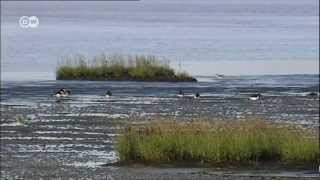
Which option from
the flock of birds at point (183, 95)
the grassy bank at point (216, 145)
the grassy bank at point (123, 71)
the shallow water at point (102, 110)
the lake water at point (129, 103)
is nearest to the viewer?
the lake water at point (129, 103)

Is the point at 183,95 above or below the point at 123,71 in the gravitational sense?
below

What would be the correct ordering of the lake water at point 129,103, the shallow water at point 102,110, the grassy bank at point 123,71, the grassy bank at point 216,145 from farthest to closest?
the grassy bank at point 123,71
the shallow water at point 102,110
the grassy bank at point 216,145
the lake water at point 129,103

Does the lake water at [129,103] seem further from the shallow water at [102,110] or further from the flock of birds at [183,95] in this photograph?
the flock of birds at [183,95]

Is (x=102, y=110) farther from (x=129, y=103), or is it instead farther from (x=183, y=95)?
(x=183, y=95)

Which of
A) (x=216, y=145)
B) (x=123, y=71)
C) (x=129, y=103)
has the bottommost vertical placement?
(x=216, y=145)

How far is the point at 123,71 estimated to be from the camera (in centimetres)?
5341

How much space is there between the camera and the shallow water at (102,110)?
2248 centimetres

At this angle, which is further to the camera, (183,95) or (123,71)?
(123,71)

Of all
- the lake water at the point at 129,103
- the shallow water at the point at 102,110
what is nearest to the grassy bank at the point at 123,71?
the lake water at the point at 129,103

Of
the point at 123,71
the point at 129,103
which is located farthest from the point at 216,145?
the point at 123,71

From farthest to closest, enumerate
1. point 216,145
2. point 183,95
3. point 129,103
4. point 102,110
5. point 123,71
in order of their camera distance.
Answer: point 123,71 → point 183,95 → point 129,103 → point 102,110 → point 216,145

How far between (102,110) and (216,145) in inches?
610

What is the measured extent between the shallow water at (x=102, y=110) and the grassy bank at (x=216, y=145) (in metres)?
0.89

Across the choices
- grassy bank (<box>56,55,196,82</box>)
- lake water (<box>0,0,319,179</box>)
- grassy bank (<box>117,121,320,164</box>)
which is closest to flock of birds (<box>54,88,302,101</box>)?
lake water (<box>0,0,319,179</box>)
